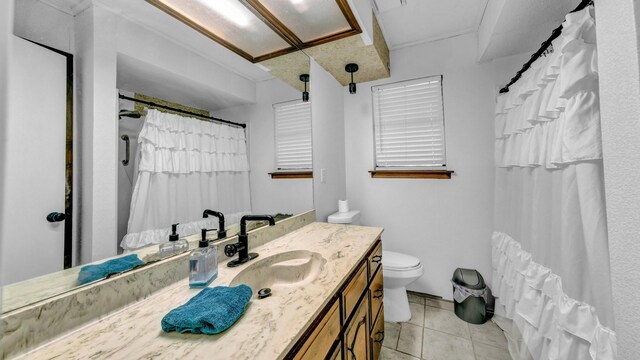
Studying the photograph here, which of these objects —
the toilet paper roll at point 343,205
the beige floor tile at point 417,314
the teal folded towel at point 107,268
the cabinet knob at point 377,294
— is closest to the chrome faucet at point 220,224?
the teal folded towel at point 107,268

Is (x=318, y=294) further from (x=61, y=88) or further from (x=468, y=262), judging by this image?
(x=468, y=262)

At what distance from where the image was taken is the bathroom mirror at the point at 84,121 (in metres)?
0.58

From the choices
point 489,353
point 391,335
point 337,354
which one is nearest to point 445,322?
point 489,353

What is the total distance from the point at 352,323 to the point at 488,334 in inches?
55.6

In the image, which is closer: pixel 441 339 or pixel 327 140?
pixel 441 339

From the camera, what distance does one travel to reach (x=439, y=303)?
6.89 ft

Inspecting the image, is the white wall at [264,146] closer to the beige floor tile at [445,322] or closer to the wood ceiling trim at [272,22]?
the wood ceiling trim at [272,22]

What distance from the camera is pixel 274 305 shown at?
0.71 metres

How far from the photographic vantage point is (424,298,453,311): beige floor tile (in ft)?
6.69

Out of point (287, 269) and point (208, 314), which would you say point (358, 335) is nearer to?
point (287, 269)

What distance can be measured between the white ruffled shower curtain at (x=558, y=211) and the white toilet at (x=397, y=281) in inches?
25.0

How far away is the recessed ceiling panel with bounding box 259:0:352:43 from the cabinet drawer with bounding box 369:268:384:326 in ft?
5.50

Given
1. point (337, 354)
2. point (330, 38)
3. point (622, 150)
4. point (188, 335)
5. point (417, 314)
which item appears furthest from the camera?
point (417, 314)

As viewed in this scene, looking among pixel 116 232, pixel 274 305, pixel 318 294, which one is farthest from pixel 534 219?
pixel 116 232
